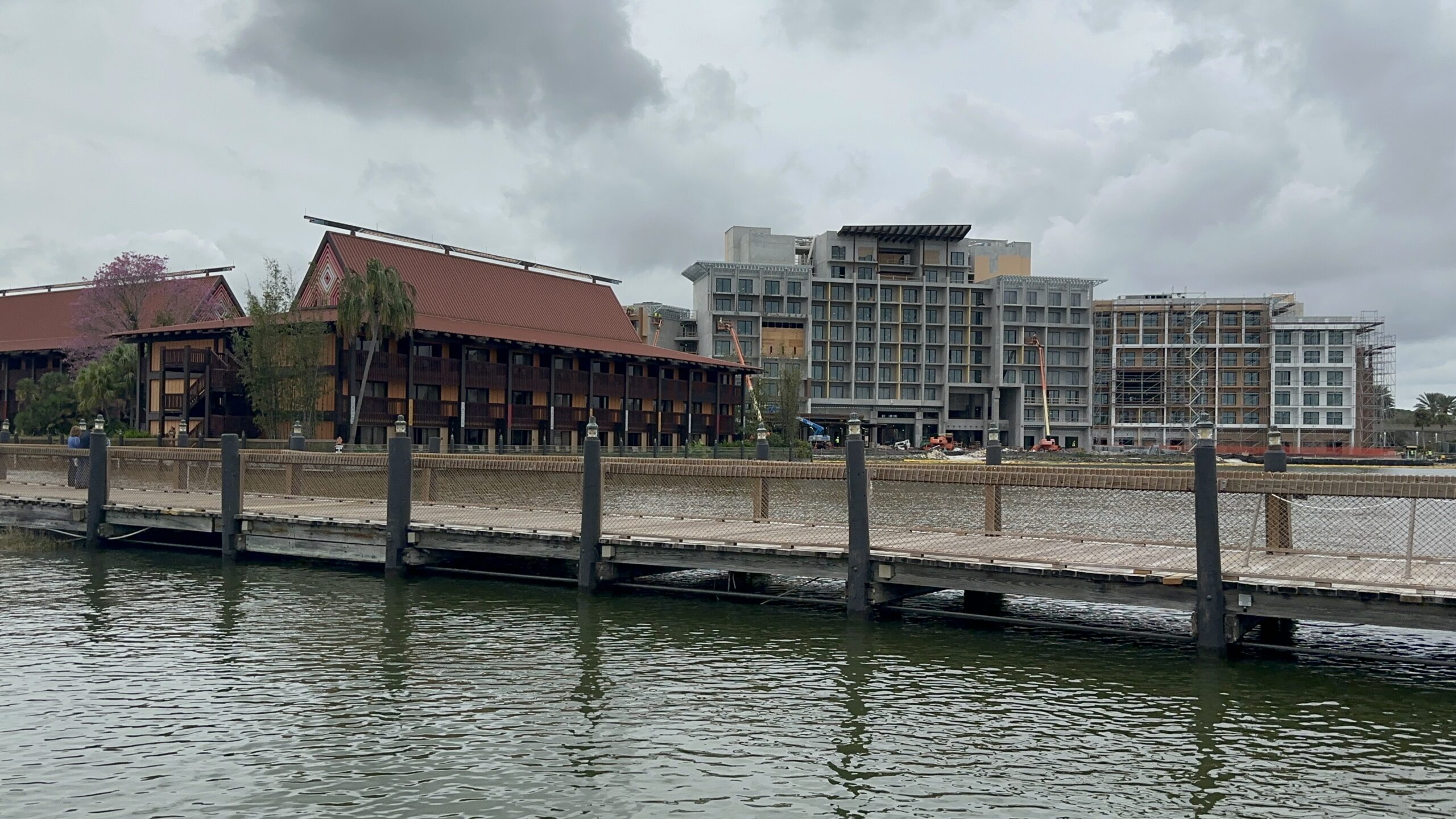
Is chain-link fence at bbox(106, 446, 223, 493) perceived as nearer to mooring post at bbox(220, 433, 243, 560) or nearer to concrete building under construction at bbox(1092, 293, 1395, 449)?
mooring post at bbox(220, 433, 243, 560)

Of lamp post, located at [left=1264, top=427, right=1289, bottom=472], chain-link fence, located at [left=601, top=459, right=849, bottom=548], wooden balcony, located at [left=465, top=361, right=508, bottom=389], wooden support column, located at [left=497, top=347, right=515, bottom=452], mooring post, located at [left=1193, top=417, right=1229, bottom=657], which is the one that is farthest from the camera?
wooden support column, located at [left=497, top=347, right=515, bottom=452]

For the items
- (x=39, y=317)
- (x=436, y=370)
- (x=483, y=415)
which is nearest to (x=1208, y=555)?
(x=436, y=370)

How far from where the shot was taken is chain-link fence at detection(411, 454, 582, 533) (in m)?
24.4

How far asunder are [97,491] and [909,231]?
11094 cm

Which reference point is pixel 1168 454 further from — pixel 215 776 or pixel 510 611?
pixel 215 776

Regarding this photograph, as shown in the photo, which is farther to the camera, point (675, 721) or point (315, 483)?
point (315, 483)

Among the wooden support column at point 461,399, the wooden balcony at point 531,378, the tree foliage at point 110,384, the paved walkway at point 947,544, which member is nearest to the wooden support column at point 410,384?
the wooden support column at point 461,399

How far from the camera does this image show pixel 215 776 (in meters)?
11.9

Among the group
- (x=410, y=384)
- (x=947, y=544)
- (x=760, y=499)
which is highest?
(x=410, y=384)

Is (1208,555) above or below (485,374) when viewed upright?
below

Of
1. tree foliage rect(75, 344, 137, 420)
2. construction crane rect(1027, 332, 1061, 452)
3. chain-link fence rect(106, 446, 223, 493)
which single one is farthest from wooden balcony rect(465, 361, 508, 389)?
construction crane rect(1027, 332, 1061, 452)

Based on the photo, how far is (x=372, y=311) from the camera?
61688 millimetres

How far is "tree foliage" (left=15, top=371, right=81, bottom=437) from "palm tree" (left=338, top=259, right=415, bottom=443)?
18259 millimetres

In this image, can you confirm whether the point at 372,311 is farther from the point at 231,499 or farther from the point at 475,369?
the point at 231,499
